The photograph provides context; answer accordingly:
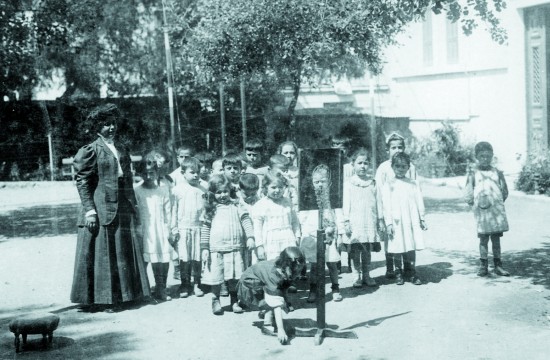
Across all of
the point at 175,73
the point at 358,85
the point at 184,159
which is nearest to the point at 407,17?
the point at 184,159

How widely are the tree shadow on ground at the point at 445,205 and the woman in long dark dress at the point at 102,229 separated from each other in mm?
7791

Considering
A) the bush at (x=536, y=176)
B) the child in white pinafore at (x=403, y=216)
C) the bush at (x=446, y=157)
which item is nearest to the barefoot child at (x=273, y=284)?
the child in white pinafore at (x=403, y=216)

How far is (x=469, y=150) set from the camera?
64.1 ft

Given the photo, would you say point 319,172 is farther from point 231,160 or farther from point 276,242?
point 231,160

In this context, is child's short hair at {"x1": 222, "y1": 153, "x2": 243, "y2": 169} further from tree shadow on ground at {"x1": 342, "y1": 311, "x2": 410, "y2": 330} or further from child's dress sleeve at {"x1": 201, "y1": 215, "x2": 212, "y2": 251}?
tree shadow on ground at {"x1": 342, "y1": 311, "x2": 410, "y2": 330}

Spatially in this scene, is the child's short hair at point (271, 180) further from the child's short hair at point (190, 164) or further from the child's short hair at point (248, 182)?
the child's short hair at point (190, 164)

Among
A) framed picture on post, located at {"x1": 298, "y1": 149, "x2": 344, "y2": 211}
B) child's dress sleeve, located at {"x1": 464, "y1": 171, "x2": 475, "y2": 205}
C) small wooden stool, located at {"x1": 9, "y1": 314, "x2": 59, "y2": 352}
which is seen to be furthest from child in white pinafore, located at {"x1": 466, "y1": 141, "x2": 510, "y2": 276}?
small wooden stool, located at {"x1": 9, "y1": 314, "x2": 59, "y2": 352}

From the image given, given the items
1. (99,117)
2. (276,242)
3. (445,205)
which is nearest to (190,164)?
(99,117)

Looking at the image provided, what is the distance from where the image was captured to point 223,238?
7.02m

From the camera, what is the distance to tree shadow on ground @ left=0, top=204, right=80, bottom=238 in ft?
41.5

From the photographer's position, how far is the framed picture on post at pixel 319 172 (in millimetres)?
6129

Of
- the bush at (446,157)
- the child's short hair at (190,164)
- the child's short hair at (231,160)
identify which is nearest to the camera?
the child's short hair at (231,160)

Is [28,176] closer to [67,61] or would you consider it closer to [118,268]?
[67,61]

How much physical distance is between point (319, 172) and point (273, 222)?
1.09m
